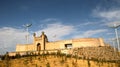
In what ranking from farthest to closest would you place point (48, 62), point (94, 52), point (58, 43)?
point (58, 43)
point (94, 52)
point (48, 62)

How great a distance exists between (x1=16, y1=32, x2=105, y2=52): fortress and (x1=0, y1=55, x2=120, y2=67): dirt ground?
12.9 meters

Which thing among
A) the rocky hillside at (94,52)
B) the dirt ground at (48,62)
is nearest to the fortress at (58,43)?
the rocky hillside at (94,52)

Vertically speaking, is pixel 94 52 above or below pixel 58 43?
below

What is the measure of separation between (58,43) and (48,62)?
18.2 m

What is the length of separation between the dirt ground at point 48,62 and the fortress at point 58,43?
509 inches

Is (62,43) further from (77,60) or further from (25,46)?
(77,60)

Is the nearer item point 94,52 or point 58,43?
point 94,52

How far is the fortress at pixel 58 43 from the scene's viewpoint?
29.7 meters

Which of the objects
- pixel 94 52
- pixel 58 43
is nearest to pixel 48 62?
pixel 94 52

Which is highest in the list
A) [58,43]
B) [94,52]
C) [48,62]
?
[58,43]

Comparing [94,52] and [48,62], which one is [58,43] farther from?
[48,62]

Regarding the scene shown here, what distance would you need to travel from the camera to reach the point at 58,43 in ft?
105

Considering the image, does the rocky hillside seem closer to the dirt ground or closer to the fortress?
the fortress

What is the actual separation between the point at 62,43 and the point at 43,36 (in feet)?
16.6
